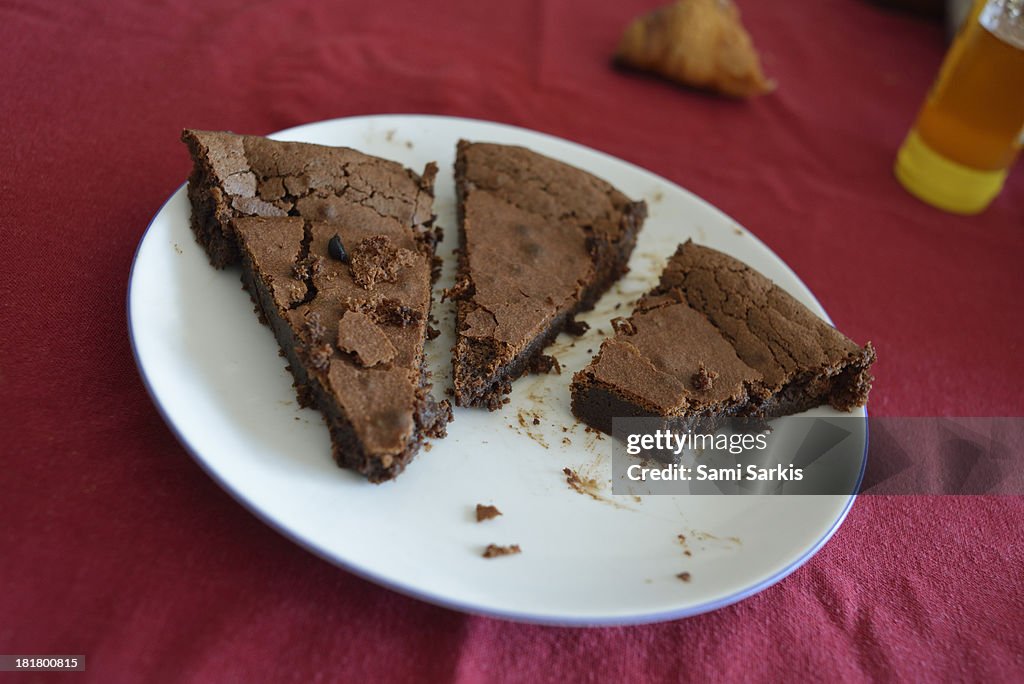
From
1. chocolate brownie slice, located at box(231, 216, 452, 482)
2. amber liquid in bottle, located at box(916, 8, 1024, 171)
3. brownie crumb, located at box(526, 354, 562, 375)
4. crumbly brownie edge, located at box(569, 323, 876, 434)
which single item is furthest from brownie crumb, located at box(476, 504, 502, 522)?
amber liquid in bottle, located at box(916, 8, 1024, 171)

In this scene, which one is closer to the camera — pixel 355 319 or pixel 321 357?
pixel 321 357

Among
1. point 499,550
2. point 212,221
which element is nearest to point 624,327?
point 499,550

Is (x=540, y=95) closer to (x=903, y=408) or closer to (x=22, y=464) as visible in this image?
(x=903, y=408)

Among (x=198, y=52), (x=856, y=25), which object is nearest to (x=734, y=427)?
(x=198, y=52)

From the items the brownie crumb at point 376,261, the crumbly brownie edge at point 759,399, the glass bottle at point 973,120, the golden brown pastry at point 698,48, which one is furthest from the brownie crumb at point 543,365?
the glass bottle at point 973,120

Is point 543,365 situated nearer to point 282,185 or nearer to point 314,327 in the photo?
point 314,327

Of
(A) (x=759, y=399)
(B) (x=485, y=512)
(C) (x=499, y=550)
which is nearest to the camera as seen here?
(C) (x=499, y=550)

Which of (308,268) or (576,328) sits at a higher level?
(308,268)
